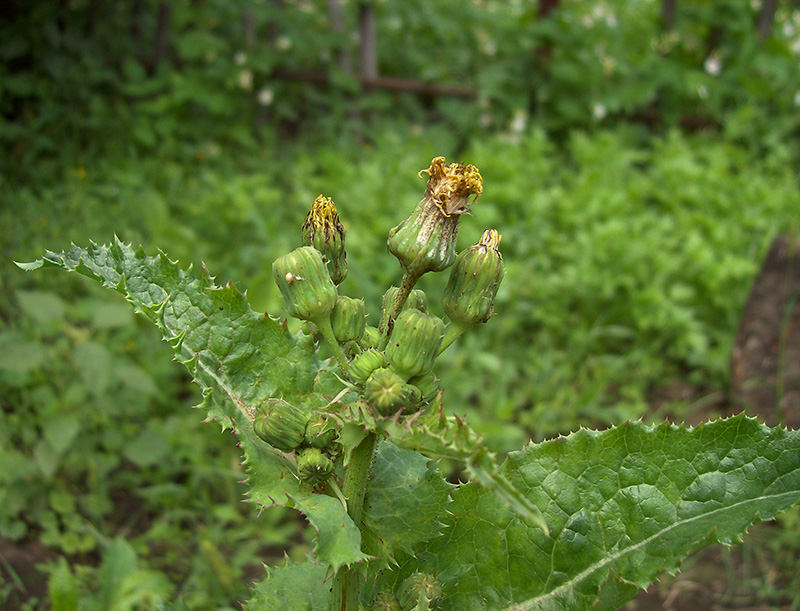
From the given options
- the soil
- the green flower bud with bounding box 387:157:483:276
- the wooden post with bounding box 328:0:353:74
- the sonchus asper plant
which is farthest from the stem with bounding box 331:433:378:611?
the wooden post with bounding box 328:0:353:74

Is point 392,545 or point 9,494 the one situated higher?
point 9,494

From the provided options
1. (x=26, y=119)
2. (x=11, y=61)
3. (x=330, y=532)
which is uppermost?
(x=11, y=61)

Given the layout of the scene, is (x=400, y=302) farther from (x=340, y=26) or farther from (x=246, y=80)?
(x=340, y=26)

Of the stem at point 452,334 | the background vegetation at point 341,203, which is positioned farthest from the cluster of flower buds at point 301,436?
the background vegetation at point 341,203

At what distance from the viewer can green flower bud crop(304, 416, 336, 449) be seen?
136 cm

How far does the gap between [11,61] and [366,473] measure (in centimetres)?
491

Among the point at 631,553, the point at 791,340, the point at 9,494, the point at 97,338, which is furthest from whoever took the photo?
the point at 791,340

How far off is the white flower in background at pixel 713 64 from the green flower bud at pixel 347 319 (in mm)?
6322

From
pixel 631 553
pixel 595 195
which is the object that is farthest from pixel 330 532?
pixel 595 195

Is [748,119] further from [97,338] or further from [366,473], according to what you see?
[366,473]

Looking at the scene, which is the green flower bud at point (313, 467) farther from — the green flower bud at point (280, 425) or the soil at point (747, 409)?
the soil at point (747, 409)

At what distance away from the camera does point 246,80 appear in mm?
5934

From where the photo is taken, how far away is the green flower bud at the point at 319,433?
1.36 metres

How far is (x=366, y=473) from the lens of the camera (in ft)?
4.57
